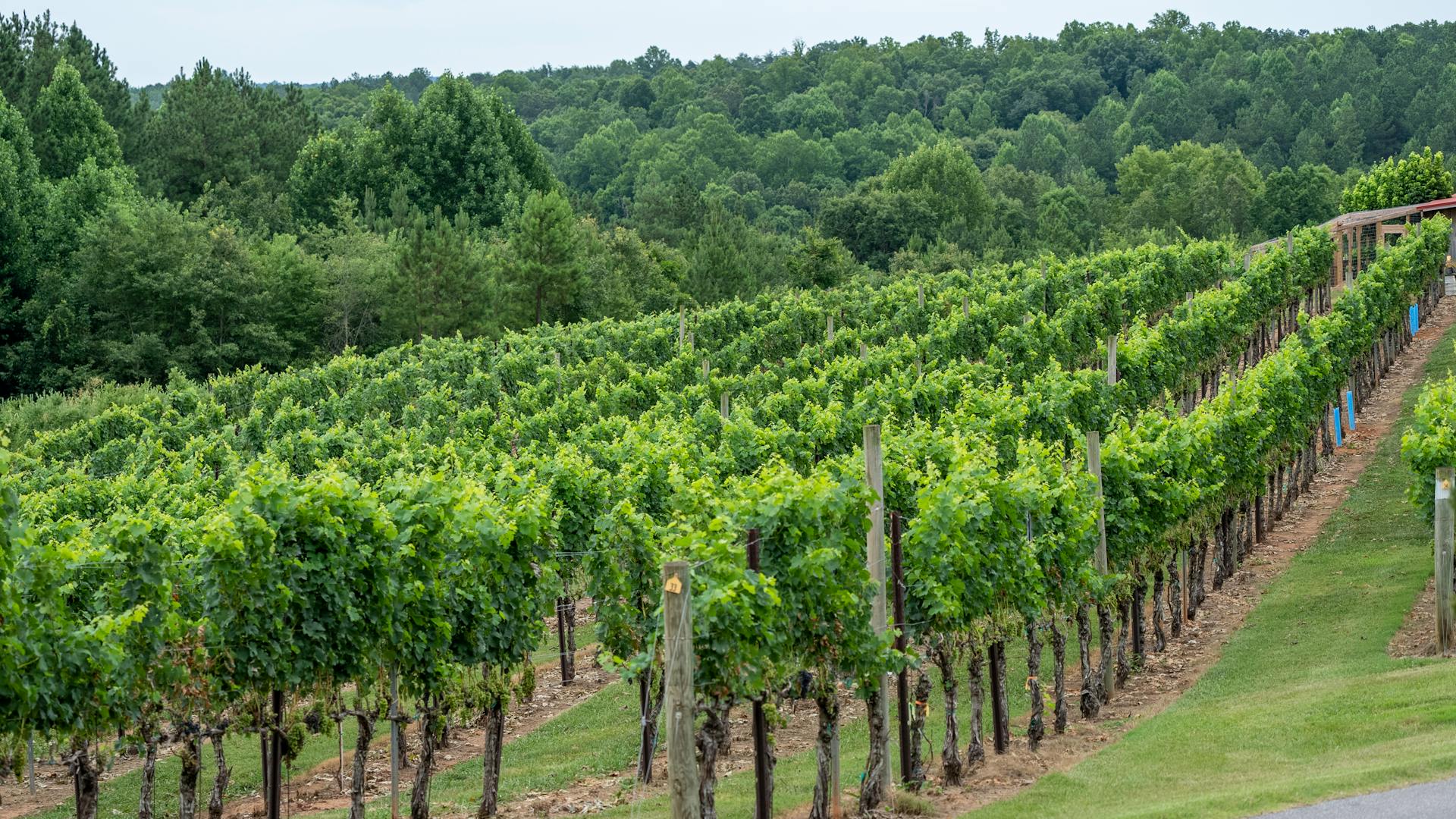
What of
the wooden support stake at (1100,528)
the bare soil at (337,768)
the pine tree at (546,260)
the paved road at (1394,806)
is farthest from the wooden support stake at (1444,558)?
the pine tree at (546,260)

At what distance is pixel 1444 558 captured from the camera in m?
17.4

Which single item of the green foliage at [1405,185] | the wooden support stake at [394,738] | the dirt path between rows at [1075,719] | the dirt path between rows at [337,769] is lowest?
the dirt path between rows at [337,769]

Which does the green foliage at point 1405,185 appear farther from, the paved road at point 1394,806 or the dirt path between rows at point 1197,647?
the paved road at point 1394,806

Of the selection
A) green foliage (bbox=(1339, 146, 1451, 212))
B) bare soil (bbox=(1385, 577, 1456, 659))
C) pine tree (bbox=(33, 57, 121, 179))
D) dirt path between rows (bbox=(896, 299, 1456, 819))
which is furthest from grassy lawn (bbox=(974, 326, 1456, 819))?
pine tree (bbox=(33, 57, 121, 179))

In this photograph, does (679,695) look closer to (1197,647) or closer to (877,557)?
(877,557)

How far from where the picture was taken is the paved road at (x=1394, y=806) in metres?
10.5

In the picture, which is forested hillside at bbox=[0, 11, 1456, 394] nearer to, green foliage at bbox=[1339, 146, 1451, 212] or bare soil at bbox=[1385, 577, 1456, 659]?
green foliage at bbox=[1339, 146, 1451, 212]

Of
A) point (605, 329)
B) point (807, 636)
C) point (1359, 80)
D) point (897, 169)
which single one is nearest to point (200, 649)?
point (807, 636)

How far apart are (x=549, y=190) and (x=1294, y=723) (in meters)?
64.9

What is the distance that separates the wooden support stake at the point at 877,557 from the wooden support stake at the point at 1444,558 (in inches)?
295

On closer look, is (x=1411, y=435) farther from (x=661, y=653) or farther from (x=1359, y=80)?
(x=1359, y=80)

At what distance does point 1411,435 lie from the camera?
18.8m

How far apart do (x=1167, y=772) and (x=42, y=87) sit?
72.1 meters

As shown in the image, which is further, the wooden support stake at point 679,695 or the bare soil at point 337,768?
the bare soil at point 337,768
